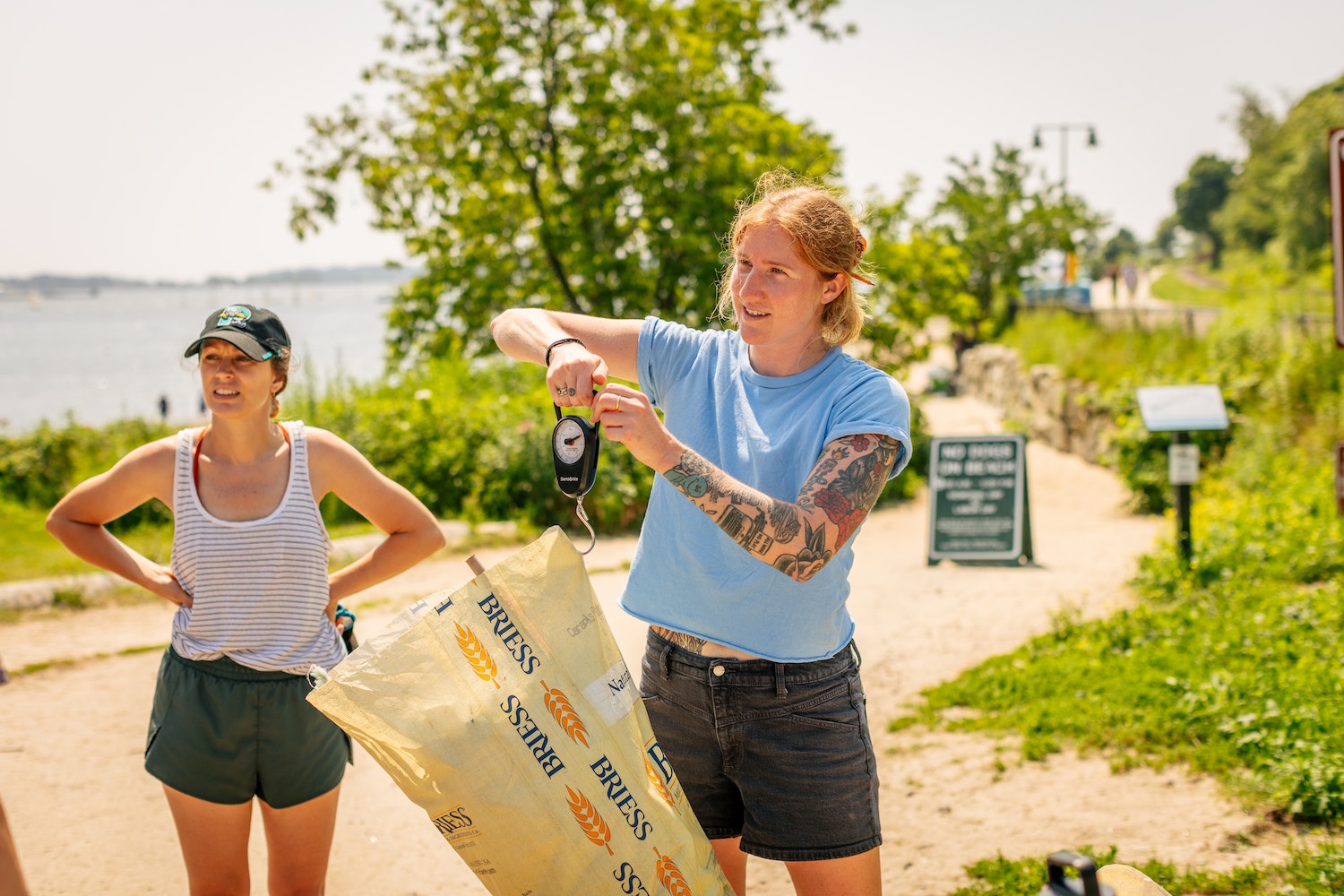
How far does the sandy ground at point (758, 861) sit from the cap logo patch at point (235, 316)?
2.27 m

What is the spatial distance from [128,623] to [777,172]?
6.71 m

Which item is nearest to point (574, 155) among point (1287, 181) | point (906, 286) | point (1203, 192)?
point (906, 286)

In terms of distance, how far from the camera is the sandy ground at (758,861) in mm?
3844

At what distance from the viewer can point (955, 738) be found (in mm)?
4957

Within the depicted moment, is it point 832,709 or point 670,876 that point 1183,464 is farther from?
point 670,876

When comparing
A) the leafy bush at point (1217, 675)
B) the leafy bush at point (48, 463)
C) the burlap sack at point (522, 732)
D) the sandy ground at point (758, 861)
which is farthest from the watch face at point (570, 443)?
the leafy bush at point (48, 463)

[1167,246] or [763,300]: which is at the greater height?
[1167,246]

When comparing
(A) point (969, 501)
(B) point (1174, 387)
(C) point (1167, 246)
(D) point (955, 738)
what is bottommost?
(D) point (955, 738)

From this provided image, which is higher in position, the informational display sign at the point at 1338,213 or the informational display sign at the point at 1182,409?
the informational display sign at the point at 1338,213

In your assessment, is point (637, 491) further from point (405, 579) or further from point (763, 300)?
point (763, 300)

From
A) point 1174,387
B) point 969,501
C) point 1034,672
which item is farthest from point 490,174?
point 1034,672

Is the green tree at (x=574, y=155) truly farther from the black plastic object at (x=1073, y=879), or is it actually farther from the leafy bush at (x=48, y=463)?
the black plastic object at (x=1073, y=879)

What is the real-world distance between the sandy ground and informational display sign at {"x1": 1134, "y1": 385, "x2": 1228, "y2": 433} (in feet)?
4.04

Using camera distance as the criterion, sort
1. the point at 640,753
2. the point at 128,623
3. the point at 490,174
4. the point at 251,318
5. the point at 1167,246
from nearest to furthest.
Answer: the point at 640,753
the point at 251,318
the point at 128,623
the point at 490,174
the point at 1167,246
